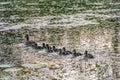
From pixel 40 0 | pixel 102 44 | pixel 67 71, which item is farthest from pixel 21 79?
pixel 40 0

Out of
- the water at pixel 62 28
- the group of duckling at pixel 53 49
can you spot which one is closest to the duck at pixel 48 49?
the group of duckling at pixel 53 49

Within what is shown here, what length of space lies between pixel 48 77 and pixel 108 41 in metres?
7.37

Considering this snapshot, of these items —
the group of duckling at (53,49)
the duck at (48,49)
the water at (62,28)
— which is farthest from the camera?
the water at (62,28)

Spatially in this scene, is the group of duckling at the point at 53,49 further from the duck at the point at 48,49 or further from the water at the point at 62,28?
the water at the point at 62,28

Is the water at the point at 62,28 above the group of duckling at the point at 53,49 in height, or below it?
below

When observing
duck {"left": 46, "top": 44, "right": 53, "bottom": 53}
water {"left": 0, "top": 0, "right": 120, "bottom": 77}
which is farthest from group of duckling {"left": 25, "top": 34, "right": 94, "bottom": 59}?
water {"left": 0, "top": 0, "right": 120, "bottom": 77}

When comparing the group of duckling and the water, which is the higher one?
the group of duckling

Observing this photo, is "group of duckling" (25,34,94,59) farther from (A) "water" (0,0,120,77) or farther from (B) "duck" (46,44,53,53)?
(A) "water" (0,0,120,77)

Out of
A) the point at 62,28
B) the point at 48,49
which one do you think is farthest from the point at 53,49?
the point at 62,28

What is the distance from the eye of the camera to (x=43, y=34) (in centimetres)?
2434

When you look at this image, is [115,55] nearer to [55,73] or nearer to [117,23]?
[55,73]

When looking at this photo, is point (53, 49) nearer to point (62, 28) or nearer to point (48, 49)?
point (48, 49)

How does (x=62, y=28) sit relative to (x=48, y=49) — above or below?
below

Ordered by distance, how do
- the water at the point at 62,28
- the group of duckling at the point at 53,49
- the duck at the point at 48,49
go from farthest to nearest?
the water at the point at 62,28 → the duck at the point at 48,49 → the group of duckling at the point at 53,49
